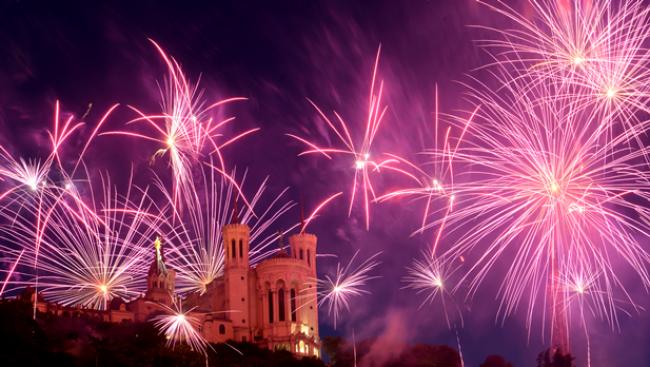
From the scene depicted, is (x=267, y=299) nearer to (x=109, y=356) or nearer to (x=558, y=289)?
(x=109, y=356)

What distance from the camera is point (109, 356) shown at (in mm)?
84375

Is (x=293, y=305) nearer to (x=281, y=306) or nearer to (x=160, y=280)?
(x=281, y=306)

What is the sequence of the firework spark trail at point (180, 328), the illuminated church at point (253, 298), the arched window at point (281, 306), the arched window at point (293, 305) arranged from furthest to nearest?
the arched window at point (293, 305)
the arched window at point (281, 306)
the illuminated church at point (253, 298)
the firework spark trail at point (180, 328)

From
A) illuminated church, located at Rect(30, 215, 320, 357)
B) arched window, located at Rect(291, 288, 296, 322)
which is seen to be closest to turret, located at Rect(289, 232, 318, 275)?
illuminated church, located at Rect(30, 215, 320, 357)

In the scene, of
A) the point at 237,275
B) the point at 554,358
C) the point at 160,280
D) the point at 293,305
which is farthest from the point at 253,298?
the point at 554,358

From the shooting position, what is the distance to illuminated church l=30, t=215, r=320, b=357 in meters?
116

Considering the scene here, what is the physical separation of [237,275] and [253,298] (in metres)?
3.60

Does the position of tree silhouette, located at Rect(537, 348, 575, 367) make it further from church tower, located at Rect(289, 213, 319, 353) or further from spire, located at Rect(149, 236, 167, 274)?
spire, located at Rect(149, 236, 167, 274)

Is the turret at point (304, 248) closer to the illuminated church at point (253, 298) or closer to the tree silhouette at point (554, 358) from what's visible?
the illuminated church at point (253, 298)

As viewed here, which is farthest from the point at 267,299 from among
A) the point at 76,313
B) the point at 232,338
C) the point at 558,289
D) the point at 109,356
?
the point at 558,289

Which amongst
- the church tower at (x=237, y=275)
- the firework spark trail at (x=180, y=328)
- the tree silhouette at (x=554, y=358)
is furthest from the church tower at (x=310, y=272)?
the tree silhouette at (x=554, y=358)

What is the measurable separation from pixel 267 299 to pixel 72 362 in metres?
44.0

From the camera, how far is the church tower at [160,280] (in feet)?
389

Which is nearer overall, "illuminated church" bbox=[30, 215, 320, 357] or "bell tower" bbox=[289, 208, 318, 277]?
"illuminated church" bbox=[30, 215, 320, 357]
